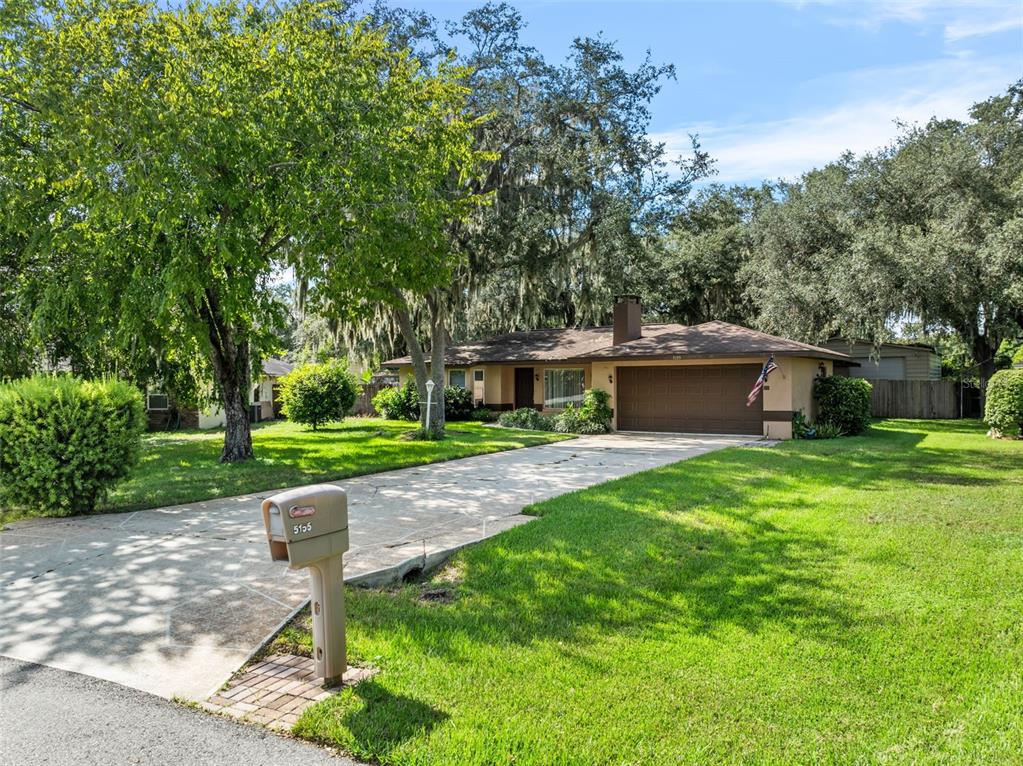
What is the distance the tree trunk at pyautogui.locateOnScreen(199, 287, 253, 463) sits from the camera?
489 inches

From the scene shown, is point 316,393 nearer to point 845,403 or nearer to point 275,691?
point 845,403

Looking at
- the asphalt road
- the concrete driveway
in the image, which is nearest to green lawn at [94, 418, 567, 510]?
the concrete driveway

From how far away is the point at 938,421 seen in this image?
2286 cm

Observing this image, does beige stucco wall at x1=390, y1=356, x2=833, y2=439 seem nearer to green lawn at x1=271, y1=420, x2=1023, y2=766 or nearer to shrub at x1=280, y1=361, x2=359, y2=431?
shrub at x1=280, y1=361, x2=359, y2=431

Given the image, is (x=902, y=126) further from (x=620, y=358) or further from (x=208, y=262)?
(x=208, y=262)

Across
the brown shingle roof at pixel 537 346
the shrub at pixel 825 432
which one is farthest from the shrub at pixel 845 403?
the brown shingle roof at pixel 537 346

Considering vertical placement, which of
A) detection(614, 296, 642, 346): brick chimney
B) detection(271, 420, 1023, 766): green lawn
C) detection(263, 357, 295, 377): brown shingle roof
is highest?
detection(614, 296, 642, 346): brick chimney

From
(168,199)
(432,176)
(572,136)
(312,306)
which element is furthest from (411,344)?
(168,199)

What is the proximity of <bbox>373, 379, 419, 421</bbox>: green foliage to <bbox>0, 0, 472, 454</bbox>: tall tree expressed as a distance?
442 inches

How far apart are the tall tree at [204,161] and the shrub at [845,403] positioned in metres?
11.8

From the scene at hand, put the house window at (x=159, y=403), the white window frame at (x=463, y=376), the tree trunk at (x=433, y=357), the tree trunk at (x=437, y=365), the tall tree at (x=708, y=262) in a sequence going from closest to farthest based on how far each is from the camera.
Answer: the tree trunk at (x=437, y=365)
the tree trunk at (x=433, y=357)
the house window at (x=159, y=403)
the white window frame at (x=463, y=376)
the tall tree at (x=708, y=262)

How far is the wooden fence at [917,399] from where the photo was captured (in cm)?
2352

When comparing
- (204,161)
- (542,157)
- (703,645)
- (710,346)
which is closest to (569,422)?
(710,346)

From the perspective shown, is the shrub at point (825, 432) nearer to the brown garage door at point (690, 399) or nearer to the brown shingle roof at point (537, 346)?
the brown garage door at point (690, 399)
